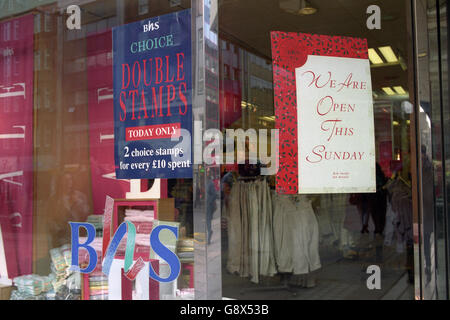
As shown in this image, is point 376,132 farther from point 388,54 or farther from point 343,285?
point 343,285

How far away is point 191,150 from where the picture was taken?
2.78m

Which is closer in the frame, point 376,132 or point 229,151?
point 376,132

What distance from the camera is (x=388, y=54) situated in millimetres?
2848

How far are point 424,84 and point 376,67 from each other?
15.5 inches

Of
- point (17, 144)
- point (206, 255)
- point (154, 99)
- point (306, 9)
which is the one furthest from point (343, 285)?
point (17, 144)

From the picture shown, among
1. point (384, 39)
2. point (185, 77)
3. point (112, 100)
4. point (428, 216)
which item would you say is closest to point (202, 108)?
point (185, 77)

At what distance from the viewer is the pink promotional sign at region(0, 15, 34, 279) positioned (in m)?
3.52

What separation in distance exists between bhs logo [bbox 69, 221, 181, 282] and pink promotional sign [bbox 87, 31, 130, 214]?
206 mm

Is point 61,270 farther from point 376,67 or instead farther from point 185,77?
point 376,67

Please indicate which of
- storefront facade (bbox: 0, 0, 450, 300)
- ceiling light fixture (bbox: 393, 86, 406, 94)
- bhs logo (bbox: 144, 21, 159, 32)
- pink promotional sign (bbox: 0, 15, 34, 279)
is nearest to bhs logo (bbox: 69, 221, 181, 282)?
storefront facade (bbox: 0, 0, 450, 300)

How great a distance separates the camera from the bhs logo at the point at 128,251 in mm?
2854

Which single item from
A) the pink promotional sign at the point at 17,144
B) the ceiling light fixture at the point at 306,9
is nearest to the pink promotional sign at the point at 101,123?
the pink promotional sign at the point at 17,144

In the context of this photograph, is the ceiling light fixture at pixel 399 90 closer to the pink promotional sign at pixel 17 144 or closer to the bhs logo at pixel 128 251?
the bhs logo at pixel 128 251

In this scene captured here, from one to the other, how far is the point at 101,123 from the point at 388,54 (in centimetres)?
203
